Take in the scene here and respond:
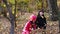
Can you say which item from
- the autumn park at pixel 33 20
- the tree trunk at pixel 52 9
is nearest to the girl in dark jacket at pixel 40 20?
the autumn park at pixel 33 20

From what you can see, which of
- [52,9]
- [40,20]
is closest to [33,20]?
[40,20]

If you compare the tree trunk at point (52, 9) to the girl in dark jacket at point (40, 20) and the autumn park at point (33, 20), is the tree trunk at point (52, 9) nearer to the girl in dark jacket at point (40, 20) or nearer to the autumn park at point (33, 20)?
the autumn park at point (33, 20)

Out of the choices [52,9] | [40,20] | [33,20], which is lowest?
[52,9]

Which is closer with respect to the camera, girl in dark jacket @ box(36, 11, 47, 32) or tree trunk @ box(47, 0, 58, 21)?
girl in dark jacket @ box(36, 11, 47, 32)

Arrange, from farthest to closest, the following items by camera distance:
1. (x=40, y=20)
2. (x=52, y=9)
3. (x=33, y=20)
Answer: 1. (x=52, y=9)
2. (x=40, y=20)
3. (x=33, y=20)

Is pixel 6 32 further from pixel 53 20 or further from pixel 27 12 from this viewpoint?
pixel 27 12

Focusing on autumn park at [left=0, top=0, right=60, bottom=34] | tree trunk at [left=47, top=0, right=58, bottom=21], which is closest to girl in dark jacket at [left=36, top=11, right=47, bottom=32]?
autumn park at [left=0, top=0, right=60, bottom=34]

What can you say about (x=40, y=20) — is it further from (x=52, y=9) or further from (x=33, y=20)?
(x=52, y=9)

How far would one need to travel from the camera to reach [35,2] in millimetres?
18859

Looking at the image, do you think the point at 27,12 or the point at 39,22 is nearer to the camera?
the point at 39,22

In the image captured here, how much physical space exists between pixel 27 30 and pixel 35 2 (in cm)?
956

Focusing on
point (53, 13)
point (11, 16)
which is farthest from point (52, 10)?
point (11, 16)

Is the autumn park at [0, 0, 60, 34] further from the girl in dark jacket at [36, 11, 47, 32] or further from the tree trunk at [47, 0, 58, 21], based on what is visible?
the girl in dark jacket at [36, 11, 47, 32]

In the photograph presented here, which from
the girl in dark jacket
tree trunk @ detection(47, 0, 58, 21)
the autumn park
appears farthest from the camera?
tree trunk @ detection(47, 0, 58, 21)
